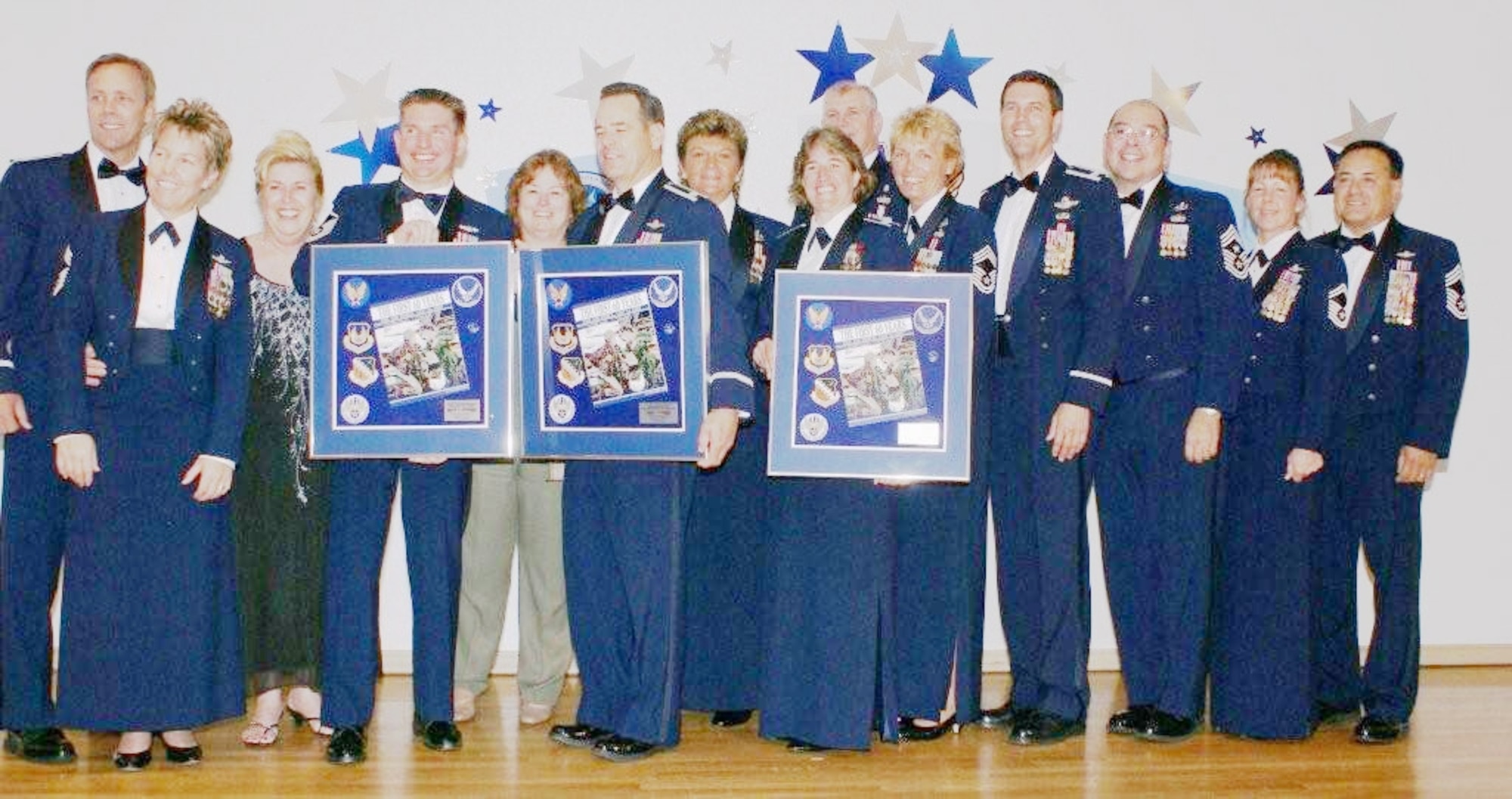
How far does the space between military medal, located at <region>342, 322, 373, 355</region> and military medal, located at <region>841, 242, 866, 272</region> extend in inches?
51.3

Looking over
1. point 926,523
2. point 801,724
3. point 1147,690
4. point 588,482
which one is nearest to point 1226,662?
point 1147,690

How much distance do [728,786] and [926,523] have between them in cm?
99

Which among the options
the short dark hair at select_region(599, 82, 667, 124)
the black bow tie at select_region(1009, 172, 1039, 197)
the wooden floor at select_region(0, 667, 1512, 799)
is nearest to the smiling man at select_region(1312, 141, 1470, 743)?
the wooden floor at select_region(0, 667, 1512, 799)

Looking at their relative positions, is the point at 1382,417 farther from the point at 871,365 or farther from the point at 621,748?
the point at 621,748

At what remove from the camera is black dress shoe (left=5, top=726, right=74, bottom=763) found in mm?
4145

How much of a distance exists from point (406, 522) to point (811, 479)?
113 cm

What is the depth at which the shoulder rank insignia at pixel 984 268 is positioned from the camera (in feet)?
14.6

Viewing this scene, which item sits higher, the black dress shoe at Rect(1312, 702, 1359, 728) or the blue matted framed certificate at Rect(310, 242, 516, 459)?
the blue matted framed certificate at Rect(310, 242, 516, 459)

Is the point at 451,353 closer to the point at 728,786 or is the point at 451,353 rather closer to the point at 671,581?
the point at 671,581

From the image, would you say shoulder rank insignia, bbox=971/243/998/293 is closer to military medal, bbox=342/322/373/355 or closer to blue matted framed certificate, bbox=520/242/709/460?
blue matted framed certificate, bbox=520/242/709/460

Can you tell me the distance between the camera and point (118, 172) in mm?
4469

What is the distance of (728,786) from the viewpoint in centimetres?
393

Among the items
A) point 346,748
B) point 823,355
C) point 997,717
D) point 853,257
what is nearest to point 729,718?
point 997,717

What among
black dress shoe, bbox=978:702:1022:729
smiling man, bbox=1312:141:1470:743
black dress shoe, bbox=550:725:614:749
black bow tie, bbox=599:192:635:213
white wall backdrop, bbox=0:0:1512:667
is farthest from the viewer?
white wall backdrop, bbox=0:0:1512:667
